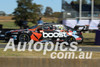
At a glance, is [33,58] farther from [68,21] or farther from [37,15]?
[37,15]

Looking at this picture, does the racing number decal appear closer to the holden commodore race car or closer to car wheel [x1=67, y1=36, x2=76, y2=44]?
the holden commodore race car

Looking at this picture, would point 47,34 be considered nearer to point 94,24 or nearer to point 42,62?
point 42,62

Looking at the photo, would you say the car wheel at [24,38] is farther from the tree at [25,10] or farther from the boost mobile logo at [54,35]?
the tree at [25,10]

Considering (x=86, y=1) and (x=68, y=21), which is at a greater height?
(x=86, y=1)

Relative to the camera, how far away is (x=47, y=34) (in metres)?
14.7

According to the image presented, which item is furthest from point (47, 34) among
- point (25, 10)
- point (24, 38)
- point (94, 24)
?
point (25, 10)

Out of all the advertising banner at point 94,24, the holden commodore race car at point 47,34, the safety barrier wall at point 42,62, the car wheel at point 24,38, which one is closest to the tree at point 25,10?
the advertising banner at point 94,24

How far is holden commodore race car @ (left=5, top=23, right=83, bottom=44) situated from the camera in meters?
14.7

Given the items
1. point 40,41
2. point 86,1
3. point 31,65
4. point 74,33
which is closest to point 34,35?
point 40,41

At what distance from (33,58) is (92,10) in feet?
90.4

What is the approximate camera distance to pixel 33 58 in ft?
19.2

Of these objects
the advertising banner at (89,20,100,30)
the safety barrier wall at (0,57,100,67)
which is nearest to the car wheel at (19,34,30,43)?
the safety barrier wall at (0,57,100,67)

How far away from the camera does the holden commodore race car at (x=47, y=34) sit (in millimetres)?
14672

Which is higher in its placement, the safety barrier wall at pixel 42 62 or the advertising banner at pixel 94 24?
the safety barrier wall at pixel 42 62
